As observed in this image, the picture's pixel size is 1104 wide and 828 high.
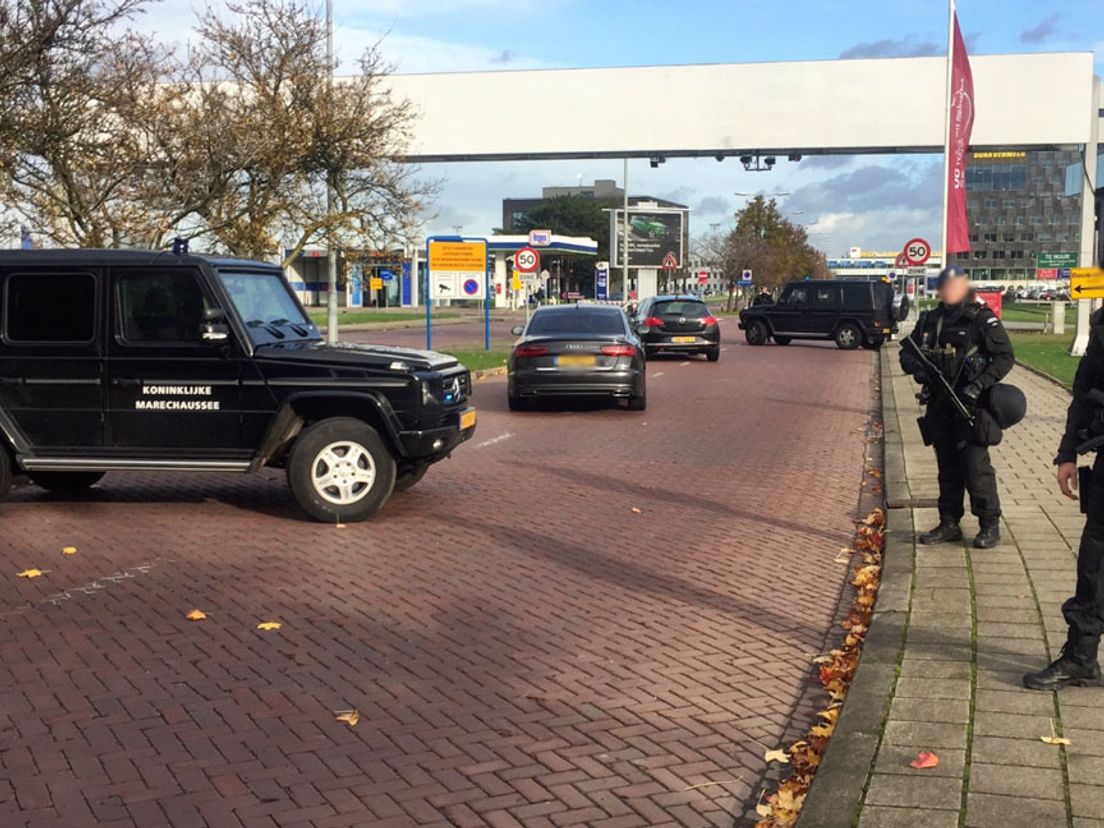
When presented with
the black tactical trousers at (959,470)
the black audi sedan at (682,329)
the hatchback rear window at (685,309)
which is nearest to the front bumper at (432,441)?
the black tactical trousers at (959,470)

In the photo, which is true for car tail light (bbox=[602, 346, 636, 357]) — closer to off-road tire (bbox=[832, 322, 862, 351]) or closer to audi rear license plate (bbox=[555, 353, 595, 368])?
audi rear license plate (bbox=[555, 353, 595, 368])

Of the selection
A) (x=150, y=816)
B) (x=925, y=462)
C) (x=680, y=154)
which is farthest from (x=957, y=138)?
(x=150, y=816)

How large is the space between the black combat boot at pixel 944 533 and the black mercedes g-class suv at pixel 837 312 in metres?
26.1

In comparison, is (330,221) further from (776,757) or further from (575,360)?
(776,757)

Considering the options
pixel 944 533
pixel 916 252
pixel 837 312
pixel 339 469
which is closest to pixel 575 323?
pixel 339 469

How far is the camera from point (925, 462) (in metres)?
11.5

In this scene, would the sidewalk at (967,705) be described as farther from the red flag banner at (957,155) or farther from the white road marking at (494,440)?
the red flag banner at (957,155)

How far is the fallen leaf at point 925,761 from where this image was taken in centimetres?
409

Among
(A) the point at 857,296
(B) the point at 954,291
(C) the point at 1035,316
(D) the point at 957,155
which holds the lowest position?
(C) the point at 1035,316

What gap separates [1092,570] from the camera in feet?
15.3

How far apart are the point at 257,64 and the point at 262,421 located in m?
14.8

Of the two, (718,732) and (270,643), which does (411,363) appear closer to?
(270,643)

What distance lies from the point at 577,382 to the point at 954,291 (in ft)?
29.8

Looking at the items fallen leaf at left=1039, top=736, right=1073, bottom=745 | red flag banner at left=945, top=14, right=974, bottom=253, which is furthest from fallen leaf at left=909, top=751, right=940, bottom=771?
red flag banner at left=945, top=14, right=974, bottom=253
